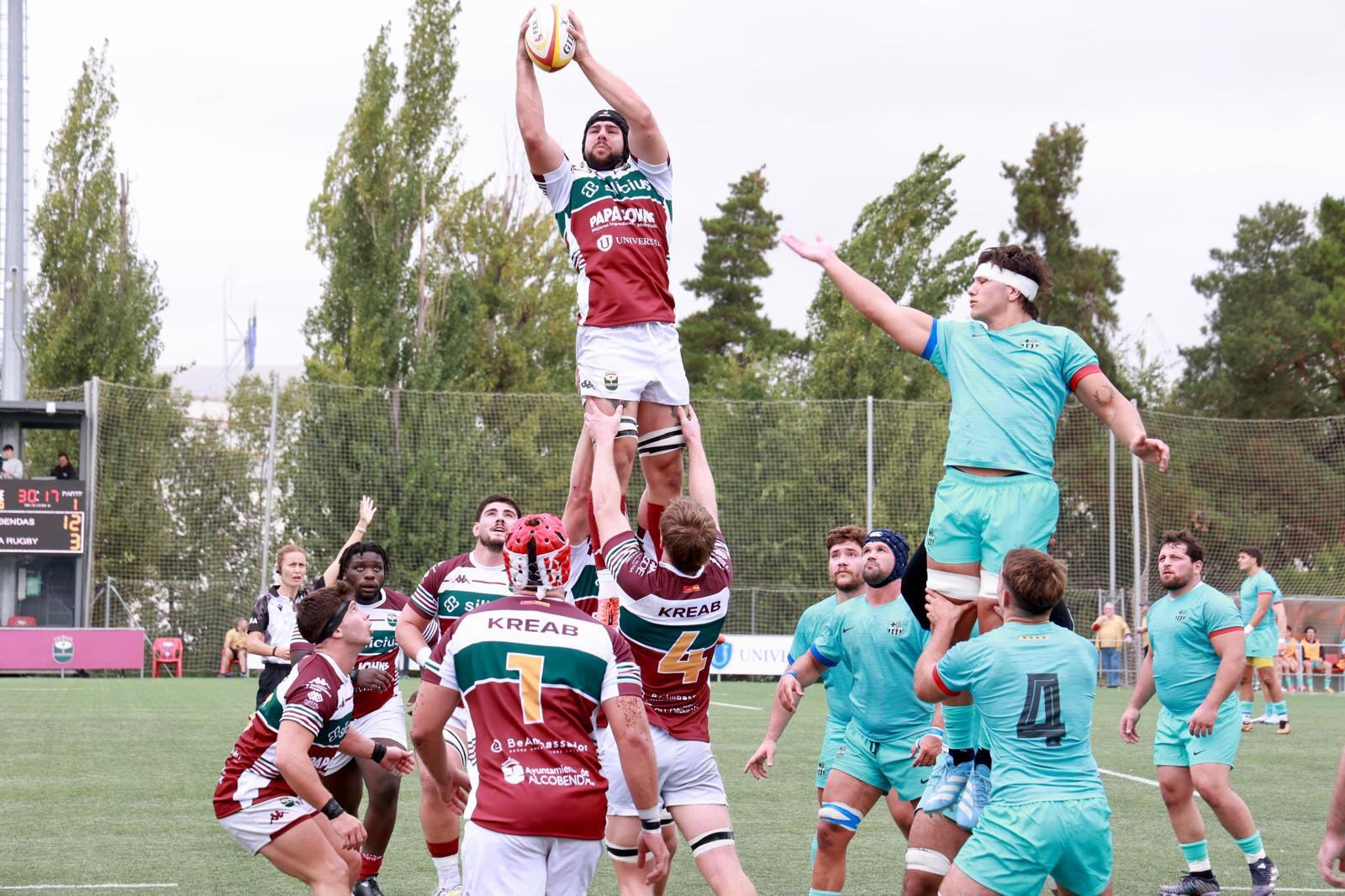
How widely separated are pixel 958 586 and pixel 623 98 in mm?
2907

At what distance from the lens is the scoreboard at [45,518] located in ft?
93.1

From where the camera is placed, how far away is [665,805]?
6.79 m

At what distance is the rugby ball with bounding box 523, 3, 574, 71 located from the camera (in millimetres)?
7160

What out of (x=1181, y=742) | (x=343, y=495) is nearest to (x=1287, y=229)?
(x=343, y=495)

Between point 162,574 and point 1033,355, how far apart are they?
2941cm

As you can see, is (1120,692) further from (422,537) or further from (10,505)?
(10,505)

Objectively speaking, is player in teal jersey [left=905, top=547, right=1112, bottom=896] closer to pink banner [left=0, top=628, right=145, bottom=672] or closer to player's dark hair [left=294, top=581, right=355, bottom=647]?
player's dark hair [left=294, top=581, right=355, bottom=647]

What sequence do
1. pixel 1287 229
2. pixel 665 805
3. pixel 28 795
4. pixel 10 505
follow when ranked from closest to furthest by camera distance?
pixel 665 805, pixel 28 795, pixel 10 505, pixel 1287 229

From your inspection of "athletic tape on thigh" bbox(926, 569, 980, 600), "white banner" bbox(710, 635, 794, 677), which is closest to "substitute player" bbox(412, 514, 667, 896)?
"athletic tape on thigh" bbox(926, 569, 980, 600)

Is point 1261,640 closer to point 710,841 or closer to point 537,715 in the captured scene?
point 710,841

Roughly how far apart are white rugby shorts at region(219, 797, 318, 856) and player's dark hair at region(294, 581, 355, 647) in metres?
0.79

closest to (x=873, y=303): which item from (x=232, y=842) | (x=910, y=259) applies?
(x=232, y=842)

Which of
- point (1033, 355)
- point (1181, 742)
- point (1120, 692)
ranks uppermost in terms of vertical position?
point (1033, 355)

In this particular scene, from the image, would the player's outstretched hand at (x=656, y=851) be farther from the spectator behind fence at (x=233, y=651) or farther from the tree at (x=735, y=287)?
the tree at (x=735, y=287)
